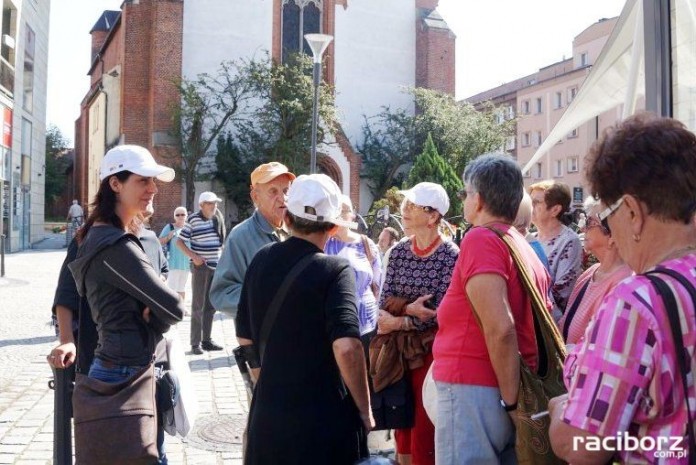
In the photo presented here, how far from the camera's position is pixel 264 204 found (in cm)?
430

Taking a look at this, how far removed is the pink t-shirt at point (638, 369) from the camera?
5.40 feet

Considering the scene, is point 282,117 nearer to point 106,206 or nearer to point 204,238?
point 204,238

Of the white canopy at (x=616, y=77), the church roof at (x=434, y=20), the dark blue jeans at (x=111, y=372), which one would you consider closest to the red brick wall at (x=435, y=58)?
the church roof at (x=434, y=20)

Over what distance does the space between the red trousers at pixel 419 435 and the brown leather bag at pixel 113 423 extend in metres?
1.77

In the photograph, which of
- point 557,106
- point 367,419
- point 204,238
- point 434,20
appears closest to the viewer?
point 367,419

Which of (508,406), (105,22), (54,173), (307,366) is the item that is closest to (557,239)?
(508,406)

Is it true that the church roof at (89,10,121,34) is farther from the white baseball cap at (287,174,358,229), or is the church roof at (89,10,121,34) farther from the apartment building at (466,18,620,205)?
the white baseball cap at (287,174,358,229)

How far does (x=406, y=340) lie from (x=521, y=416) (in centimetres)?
167

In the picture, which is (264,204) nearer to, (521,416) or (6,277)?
(521,416)

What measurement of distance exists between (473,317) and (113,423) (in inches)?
64.5

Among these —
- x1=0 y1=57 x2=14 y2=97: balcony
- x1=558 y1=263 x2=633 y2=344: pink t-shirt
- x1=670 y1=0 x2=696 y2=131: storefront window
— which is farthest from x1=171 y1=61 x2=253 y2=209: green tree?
x1=558 y1=263 x2=633 y2=344: pink t-shirt

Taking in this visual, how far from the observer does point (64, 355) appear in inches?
144

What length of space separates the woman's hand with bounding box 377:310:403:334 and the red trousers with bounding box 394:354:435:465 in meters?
0.28

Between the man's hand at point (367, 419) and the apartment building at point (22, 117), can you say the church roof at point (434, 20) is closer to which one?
the apartment building at point (22, 117)
